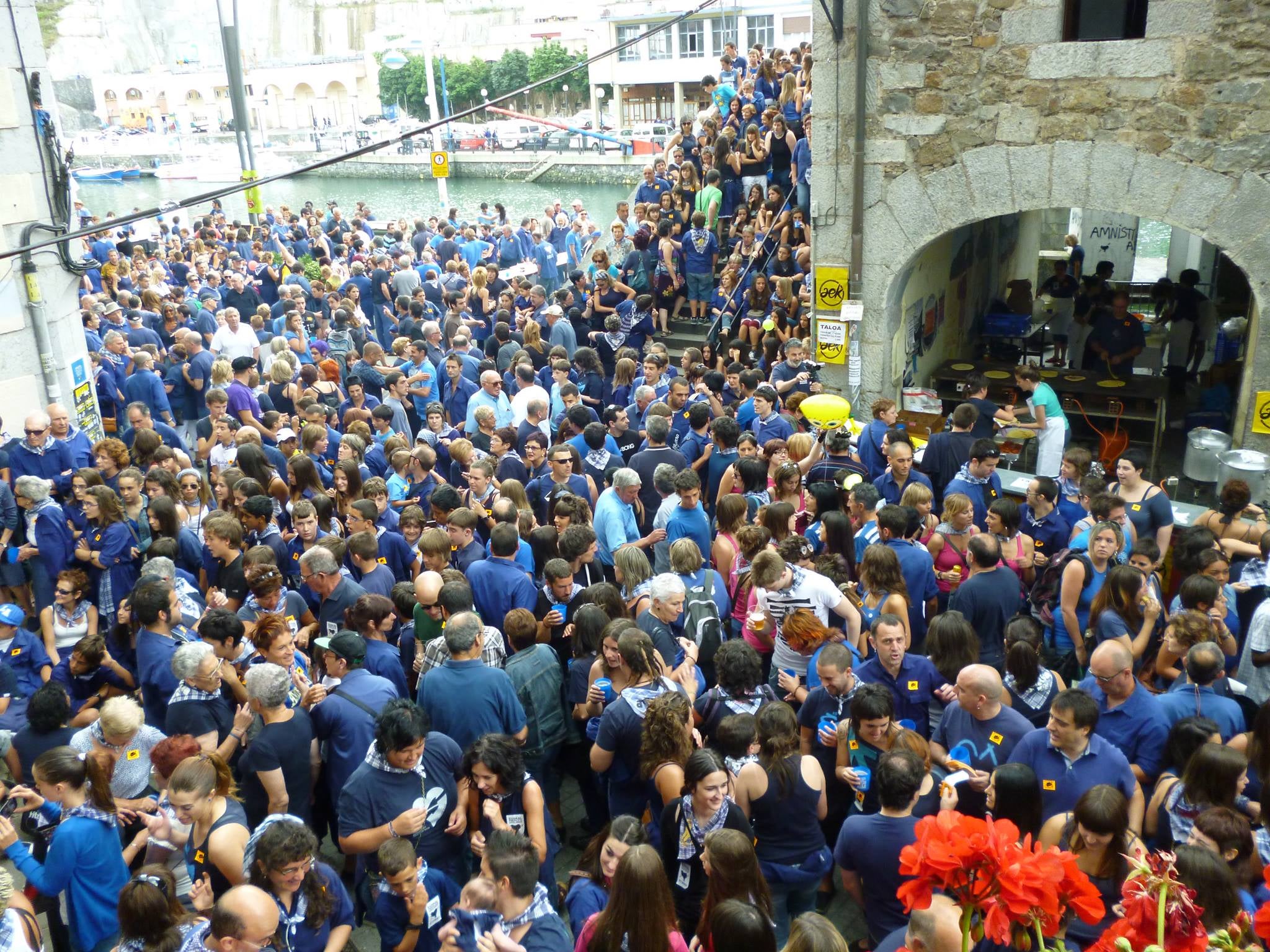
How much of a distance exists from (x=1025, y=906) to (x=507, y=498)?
16.3ft

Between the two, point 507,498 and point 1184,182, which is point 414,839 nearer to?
point 507,498

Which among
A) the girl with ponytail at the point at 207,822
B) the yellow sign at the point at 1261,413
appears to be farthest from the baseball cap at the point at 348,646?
the yellow sign at the point at 1261,413

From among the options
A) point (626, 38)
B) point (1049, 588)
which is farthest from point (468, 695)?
point (626, 38)

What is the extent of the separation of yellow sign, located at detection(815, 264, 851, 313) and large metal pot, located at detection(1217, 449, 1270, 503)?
11.2ft

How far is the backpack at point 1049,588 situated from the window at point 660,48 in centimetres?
6203

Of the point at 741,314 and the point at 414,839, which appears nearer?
the point at 414,839

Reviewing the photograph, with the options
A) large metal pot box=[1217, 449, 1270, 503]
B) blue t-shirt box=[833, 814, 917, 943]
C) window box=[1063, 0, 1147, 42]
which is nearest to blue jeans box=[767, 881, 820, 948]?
blue t-shirt box=[833, 814, 917, 943]

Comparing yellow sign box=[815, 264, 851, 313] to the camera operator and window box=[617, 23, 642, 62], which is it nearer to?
the camera operator

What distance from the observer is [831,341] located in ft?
31.3

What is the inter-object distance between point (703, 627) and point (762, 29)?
205ft

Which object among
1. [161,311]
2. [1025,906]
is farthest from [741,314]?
[1025,906]

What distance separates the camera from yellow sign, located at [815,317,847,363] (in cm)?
948

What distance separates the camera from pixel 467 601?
5387 millimetres

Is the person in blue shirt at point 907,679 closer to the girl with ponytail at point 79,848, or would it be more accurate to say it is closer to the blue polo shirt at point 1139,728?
the blue polo shirt at point 1139,728
